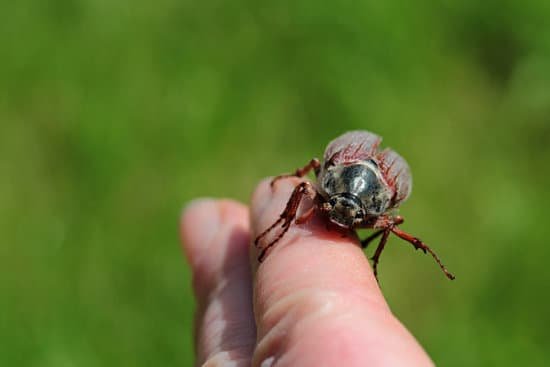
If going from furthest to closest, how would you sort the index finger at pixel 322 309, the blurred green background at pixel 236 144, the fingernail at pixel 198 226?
the blurred green background at pixel 236 144
the fingernail at pixel 198 226
the index finger at pixel 322 309

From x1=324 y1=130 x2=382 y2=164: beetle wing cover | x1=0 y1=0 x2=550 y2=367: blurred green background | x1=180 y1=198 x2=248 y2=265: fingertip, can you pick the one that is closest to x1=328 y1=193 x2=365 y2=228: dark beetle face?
x1=324 y1=130 x2=382 y2=164: beetle wing cover

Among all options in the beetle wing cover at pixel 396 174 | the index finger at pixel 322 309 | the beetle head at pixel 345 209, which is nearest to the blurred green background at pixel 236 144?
the beetle wing cover at pixel 396 174

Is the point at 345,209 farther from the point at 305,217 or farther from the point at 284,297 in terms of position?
the point at 284,297

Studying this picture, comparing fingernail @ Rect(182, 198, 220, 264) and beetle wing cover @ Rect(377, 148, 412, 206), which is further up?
beetle wing cover @ Rect(377, 148, 412, 206)

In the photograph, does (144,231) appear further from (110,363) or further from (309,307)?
(309,307)

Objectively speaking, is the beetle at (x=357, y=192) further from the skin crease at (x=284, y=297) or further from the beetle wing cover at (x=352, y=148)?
the skin crease at (x=284, y=297)

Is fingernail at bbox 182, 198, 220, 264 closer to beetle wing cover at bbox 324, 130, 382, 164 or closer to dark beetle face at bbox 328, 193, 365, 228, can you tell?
beetle wing cover at bbox 324, 130, 382, 164
